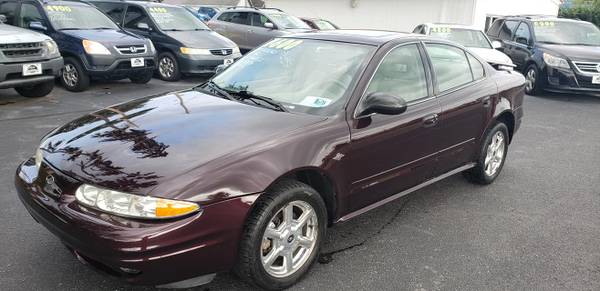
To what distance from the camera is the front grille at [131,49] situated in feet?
28.5

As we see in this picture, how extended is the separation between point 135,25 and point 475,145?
8435 millimetres

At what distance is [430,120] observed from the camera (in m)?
3.83

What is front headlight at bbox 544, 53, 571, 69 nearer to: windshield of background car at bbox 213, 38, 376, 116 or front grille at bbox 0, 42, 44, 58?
windshield of background car at bbox 213, 38, 376, 116

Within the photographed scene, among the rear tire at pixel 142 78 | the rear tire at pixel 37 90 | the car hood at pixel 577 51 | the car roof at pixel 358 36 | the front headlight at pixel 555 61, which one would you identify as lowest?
the rear tire at pixel 142 78

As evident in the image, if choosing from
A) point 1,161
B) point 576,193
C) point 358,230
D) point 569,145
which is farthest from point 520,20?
point 1,161

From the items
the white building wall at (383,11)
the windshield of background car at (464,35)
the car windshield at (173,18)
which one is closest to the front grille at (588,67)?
the windshield of background car at (464,35)

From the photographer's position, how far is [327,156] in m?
3.08

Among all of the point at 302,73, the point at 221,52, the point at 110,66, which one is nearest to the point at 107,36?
the point at 110,66

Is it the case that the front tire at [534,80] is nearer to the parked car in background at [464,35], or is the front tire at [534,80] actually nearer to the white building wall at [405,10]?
the parked car in background at [464,35]

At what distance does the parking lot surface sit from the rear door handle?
783 mm

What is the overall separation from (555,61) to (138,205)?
9.78 m

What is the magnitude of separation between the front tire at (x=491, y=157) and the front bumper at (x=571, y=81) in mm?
5854

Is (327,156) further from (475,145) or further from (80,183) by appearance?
(475,145)

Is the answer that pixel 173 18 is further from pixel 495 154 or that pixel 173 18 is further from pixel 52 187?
pixel 52 187
